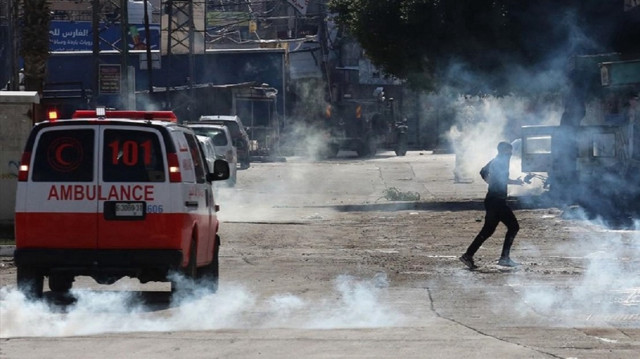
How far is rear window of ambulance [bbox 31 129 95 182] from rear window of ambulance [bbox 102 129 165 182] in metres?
0.16

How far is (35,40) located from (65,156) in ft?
48.3

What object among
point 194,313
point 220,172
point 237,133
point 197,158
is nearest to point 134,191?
point 194,313

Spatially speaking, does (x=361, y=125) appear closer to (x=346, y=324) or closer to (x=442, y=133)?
(x=442, y=133)

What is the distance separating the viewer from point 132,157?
12.7 metres

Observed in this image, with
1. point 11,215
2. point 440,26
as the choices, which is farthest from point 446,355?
point 440,26

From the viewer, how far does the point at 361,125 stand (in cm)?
6588

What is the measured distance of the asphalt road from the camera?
1011cm

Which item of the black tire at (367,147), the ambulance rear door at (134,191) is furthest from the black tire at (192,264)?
the black tire at (367,147)

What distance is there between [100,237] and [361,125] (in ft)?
175

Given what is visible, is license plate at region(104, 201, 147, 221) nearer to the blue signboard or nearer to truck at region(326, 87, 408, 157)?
truck at region(326, 87, 408, 157)

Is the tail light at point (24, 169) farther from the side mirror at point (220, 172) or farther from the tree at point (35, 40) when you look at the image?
the tree at point (35, 40)

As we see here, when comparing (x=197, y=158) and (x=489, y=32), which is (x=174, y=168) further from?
(x=489, y=32)

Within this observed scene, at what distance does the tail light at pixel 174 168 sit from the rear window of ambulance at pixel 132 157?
0.24ft

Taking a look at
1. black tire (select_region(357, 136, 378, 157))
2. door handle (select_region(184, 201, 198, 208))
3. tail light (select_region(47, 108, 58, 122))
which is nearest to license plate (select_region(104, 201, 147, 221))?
door handle (select_region(184, 201, 198, 208))
